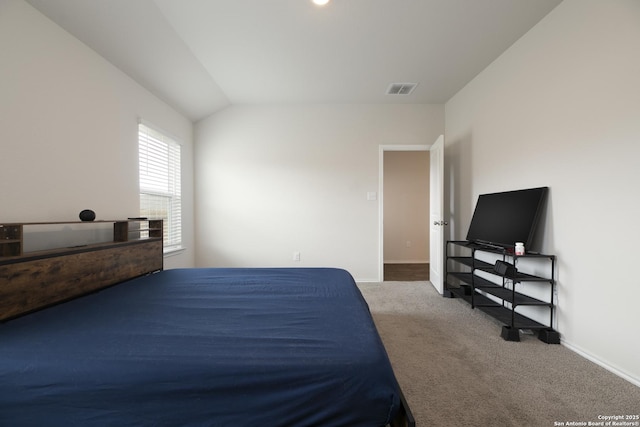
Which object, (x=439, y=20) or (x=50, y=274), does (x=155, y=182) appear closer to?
(x=50, y=274)

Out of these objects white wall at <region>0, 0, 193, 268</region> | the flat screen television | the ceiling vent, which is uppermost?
the ceiling vent

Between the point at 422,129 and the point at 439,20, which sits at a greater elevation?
the point at 439,20

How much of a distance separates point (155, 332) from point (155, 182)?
2610 millimetres

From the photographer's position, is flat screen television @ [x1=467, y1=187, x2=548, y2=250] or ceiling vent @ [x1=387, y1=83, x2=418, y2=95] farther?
ceiling vent @ [x1=387, y1=83, x2=418, y2=95]

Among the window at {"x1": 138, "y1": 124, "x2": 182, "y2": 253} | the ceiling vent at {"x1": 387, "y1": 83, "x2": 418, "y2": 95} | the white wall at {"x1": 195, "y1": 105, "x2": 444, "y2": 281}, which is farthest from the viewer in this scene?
the white wall at {"x1": 195, "y1": 105, "x2": 444, "y2": 281}

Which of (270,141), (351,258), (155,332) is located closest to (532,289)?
(351,258)

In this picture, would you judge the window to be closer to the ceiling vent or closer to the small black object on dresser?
the small black object on dresser

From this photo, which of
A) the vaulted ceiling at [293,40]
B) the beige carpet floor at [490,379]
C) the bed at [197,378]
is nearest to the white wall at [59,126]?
the vaulted ceiling at [293,40]

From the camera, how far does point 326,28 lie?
251cm

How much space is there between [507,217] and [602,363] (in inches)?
51.1

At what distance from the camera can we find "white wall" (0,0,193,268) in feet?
5.83

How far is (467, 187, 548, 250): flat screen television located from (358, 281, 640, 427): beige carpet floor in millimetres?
841

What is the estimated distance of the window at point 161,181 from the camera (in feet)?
10.3

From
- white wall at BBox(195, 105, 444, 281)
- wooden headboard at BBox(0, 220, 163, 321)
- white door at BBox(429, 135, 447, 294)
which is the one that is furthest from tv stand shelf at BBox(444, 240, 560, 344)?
wooden headboard at BBox(0, 220, 163, 321)
